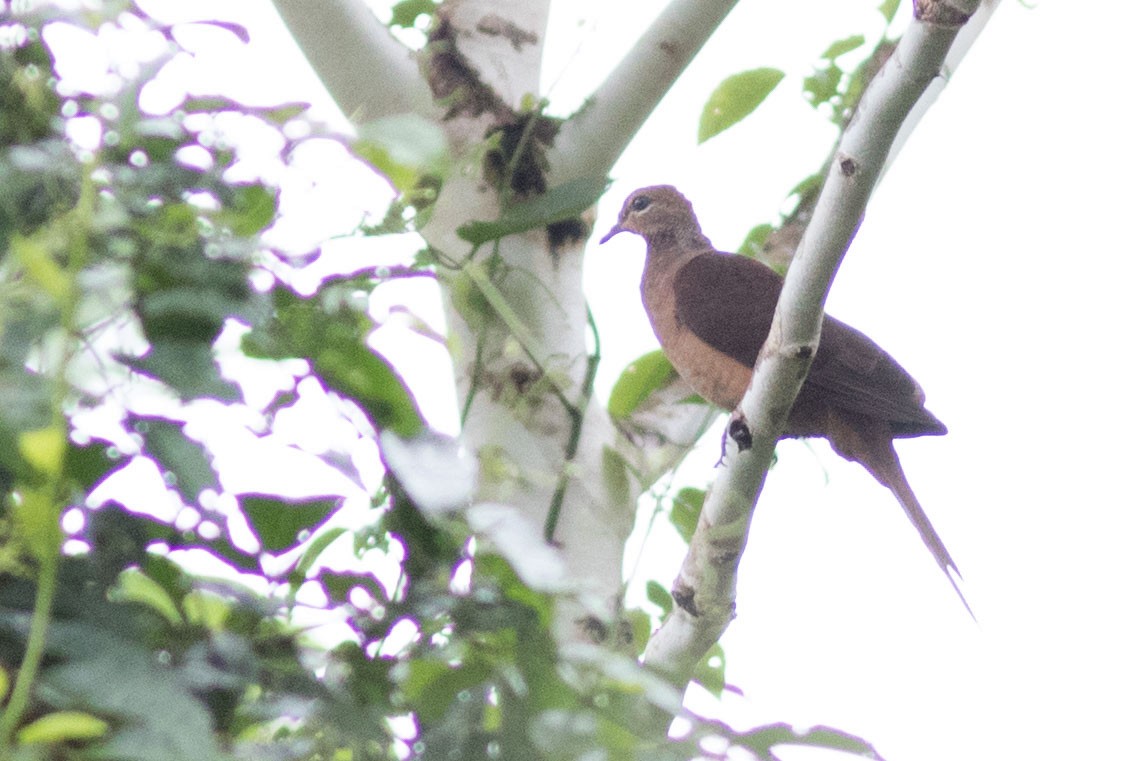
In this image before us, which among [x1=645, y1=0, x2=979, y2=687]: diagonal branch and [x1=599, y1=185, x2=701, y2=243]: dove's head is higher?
[x1=645, y1=0, x2=979, y2=687]: diagonal branch

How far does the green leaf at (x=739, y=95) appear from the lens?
7.48ft

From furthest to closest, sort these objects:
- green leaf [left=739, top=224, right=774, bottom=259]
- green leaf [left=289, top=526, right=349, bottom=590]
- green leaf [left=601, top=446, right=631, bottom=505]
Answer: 1. green leaf [left=739, top=224, right=774, bottom=259]
2. green leaf [left=601, top=446, right=631, bottom=505]
3. green leaf [left=289, top=526, right=349, bottom=590]

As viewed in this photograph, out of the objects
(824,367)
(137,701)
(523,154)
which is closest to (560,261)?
(523,154)

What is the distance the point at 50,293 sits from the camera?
601mm

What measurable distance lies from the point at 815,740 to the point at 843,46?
2048 millimetres

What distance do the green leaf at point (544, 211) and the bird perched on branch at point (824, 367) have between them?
42.5 inches

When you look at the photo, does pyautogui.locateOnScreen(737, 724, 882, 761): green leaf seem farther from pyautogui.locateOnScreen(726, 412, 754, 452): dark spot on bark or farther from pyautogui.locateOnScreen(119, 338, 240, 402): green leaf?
pyautogui.locateOnScreen(726, 412, 754, 452): dark spot on bark

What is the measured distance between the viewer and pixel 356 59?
2.05 meters

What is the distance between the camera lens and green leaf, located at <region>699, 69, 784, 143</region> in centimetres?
228

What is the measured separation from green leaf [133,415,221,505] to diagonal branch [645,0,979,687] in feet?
1.63

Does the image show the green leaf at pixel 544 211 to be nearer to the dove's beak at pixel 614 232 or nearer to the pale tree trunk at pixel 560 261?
the pale tree trunk at pixel 560 261

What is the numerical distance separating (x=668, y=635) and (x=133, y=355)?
121 cm

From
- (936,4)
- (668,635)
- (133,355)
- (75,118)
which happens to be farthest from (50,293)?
(668,635)

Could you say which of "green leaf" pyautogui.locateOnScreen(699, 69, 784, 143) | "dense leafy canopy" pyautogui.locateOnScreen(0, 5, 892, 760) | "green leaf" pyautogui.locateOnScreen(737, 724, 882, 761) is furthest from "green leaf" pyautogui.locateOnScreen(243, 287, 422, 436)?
"green leaf" pyautogui.locateOnScreen(699, 69, 784, 143)
